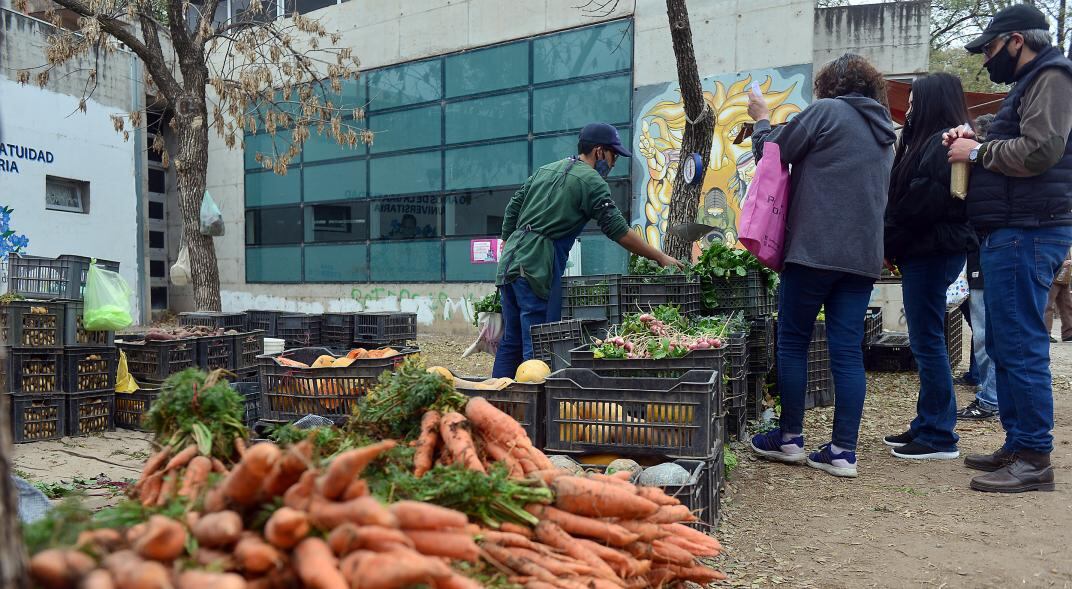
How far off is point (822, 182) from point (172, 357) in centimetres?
514

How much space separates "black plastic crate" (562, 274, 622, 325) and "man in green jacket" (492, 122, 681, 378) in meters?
0.26

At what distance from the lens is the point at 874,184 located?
4234 mm

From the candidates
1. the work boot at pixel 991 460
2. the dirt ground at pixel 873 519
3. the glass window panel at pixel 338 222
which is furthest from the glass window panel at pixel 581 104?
the work boot at pixel 991 460

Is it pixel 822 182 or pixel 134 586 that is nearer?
pixel 134 586

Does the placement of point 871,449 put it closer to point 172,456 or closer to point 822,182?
point 822,182

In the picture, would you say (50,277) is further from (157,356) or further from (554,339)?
(554,339)

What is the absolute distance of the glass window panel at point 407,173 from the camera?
14.5 meters

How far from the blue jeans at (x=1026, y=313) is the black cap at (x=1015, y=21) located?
1.04 m

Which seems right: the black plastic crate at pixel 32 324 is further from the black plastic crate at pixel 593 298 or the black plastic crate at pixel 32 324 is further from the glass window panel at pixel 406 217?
the glass window panel at pixel 406 217

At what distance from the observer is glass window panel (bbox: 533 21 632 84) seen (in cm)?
1238

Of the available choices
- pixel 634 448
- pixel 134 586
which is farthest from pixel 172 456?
pixel 634 448

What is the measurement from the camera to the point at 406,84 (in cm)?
1481

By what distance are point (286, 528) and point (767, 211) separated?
11.2ft

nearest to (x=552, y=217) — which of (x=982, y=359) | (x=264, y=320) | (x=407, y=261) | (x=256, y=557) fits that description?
(x=256, y=557)
